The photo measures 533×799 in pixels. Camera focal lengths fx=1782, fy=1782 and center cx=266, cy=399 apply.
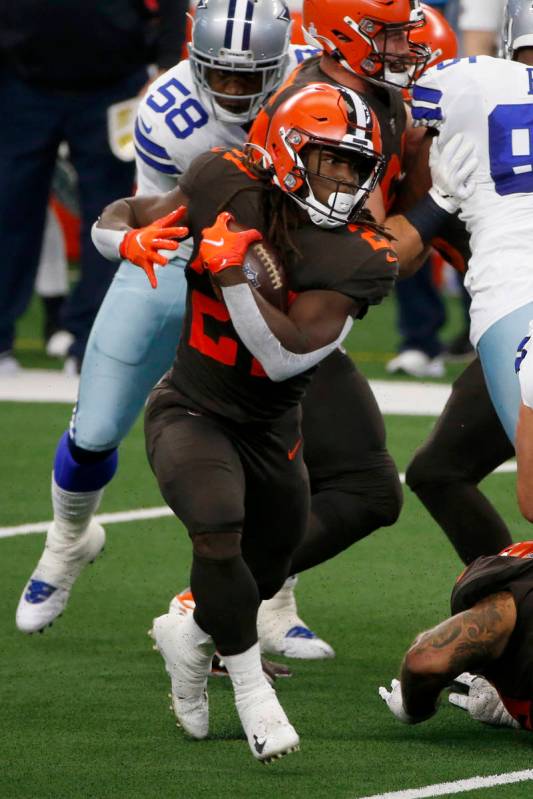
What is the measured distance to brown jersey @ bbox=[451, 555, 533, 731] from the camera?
3.82 m

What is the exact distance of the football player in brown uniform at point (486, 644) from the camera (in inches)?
150

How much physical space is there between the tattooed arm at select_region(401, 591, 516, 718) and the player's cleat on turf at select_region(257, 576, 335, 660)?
902 millimetres

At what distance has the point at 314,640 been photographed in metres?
4.80

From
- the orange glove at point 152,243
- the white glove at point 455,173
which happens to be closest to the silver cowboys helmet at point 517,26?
the white glove at point 455,173

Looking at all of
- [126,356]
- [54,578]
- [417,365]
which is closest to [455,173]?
[126,356]

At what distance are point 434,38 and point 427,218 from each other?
810 millimetres

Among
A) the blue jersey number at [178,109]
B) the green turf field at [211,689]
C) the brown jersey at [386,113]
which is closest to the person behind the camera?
the green turf field at [211,689]

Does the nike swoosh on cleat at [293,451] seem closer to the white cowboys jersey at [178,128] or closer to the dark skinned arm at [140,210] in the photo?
the dark skinned arm at [140,210]

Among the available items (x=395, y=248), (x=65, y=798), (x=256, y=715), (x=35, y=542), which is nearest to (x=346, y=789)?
(x=256, y=715)

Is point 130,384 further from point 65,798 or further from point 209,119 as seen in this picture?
point 65,798

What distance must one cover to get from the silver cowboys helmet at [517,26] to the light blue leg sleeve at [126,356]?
3.55 ft

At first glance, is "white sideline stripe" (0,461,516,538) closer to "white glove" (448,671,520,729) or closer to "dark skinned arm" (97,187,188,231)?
"dark skinned arm" (97,187,188,231)

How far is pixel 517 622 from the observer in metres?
3.83

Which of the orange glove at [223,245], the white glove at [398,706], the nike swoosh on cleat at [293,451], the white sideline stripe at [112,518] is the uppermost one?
the orange glove at [223,245]
